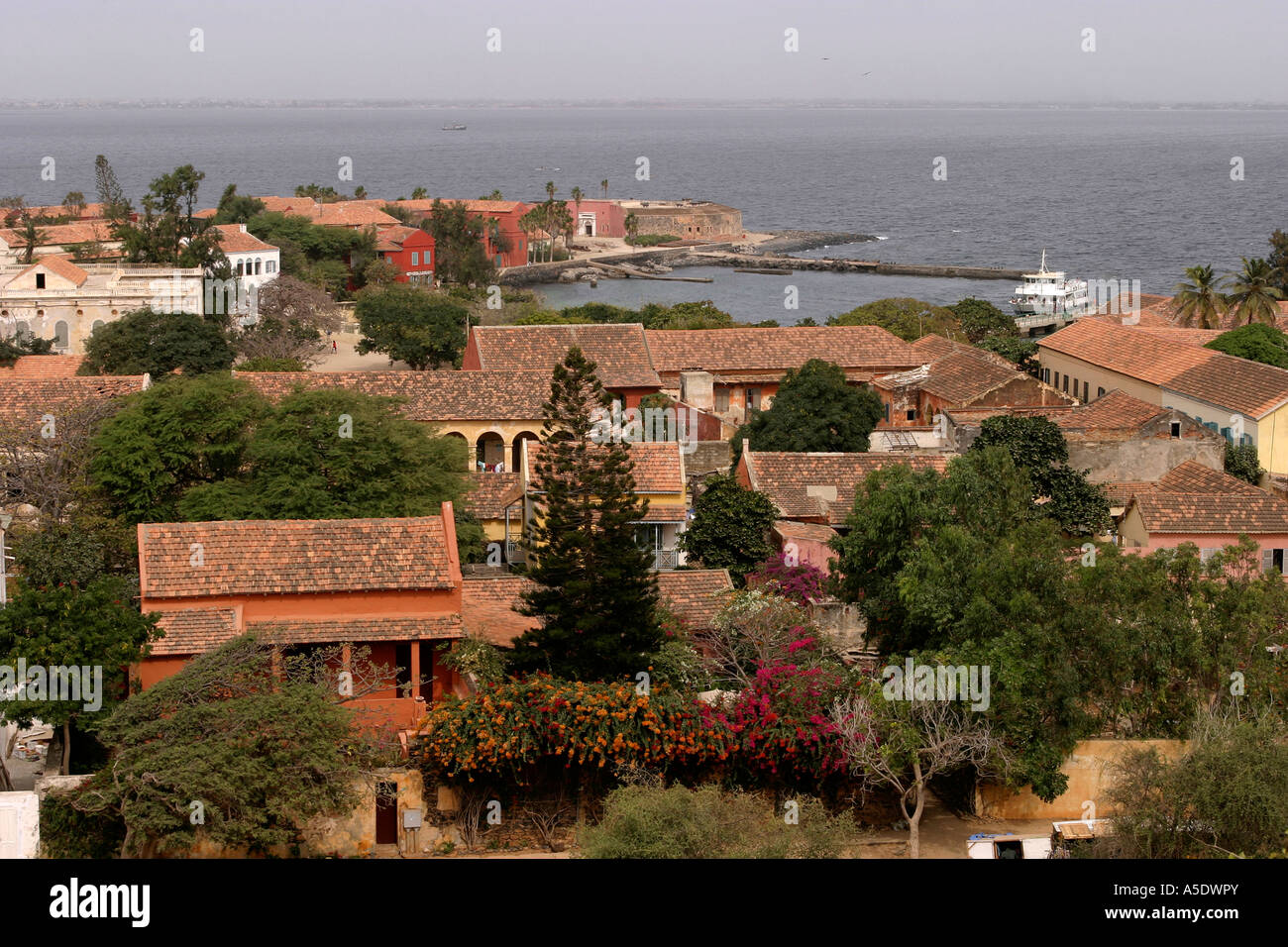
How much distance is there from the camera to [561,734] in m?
18.4

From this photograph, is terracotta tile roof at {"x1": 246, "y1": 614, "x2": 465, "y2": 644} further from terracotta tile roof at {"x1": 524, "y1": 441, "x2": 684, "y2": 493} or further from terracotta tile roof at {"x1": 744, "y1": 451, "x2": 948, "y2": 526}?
terracotta tile roof at {"x1": 744, "y1": 451, "x2": 948, "y2": 526}

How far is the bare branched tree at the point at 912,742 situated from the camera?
59.9 feet

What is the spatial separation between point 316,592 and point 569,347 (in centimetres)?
2192

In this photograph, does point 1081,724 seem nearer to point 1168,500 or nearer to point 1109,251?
point 1168,500

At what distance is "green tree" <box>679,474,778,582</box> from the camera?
90.5ft

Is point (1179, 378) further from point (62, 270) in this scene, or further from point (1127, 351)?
point (62, 270)

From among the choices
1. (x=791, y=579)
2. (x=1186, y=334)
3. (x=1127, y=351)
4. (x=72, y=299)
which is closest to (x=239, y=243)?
(x=72, y=299)

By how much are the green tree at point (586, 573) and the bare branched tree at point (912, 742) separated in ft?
10.6

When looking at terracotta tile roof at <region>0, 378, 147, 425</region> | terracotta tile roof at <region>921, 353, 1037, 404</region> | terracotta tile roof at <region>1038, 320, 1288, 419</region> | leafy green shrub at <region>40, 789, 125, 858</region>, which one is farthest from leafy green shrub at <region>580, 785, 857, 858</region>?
terracotta tile roof at <region>921, 353, 1037, 404</region>

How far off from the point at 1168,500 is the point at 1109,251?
10835cm

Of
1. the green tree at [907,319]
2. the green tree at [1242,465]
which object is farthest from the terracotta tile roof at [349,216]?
the green tree at [1242,465]
